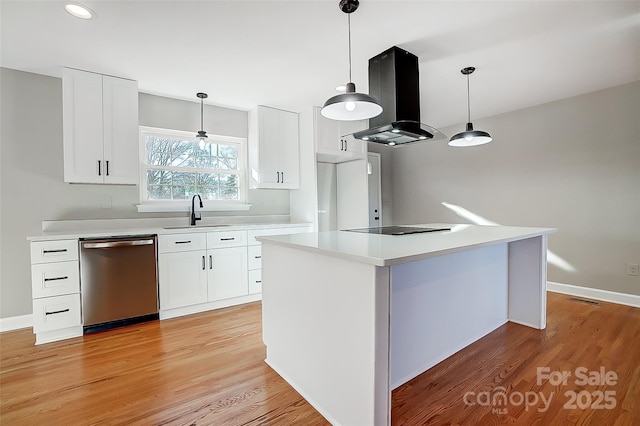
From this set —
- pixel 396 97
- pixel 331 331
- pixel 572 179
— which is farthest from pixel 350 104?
pixel 572 179

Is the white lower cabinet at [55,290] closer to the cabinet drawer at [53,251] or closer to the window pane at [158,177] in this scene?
the cabinet drawer at [53,251]

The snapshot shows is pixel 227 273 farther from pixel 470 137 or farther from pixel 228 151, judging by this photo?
pixel 470 137

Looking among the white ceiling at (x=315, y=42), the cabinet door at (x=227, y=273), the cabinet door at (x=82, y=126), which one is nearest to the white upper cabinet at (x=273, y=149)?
the white ceiling at (x=315, y=42)

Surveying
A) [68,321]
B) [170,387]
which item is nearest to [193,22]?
[170,387]

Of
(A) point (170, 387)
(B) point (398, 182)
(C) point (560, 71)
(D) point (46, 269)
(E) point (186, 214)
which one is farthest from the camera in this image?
(B) point (398, 182)

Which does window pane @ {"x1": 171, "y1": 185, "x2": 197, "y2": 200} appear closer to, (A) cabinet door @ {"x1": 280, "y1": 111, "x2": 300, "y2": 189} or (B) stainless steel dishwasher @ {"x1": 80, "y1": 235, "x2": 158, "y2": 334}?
(B) stainless steel dishwasher @ {"x1": 80, "y1": 235, "x2": 158, "y2": 334}

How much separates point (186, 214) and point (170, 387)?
2.21m

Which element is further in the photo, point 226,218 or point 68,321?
point 226,218

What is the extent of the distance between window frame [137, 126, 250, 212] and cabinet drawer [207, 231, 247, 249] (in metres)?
0.60

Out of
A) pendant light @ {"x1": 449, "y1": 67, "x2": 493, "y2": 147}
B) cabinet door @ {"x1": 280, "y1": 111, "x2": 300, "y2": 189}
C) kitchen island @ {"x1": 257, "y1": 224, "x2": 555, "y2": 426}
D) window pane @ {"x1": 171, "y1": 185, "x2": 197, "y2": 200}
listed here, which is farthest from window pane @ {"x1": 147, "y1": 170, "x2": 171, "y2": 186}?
pendant light @ {"x1": 449, "y1": 67, "x2": 493, "y2": 147}

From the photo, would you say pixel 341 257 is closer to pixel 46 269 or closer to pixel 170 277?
pixel 170 277

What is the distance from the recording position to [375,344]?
4.24 ft

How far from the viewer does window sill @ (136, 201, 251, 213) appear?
3385 mm

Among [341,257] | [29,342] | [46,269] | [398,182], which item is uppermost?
[398,182]
